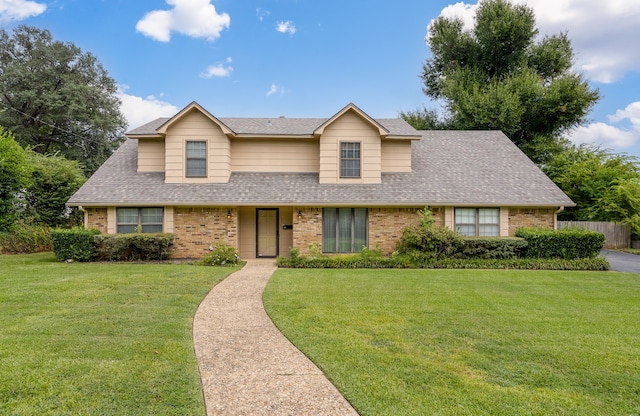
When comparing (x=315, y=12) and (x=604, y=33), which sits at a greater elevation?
(x=315, y=12)

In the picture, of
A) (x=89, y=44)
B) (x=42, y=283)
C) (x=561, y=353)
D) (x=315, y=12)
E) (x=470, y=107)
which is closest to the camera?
(x=561, y=353)

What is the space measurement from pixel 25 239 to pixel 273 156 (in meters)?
10.9

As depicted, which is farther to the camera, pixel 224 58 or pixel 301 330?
pixel 224 58

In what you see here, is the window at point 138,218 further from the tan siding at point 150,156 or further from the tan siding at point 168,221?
the tan siding at point 150,156

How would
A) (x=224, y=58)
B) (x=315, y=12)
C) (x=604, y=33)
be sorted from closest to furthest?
(x=604, y=33) < (x=315, y=12) < (x=224, y=58)

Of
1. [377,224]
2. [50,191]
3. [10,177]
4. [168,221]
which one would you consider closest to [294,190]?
[377,224]

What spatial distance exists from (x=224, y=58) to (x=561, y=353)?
1895 cm

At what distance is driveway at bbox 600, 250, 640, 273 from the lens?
12895 mm

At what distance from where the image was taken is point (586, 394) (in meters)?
3.72

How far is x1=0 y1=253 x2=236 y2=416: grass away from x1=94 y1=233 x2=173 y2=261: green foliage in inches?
130

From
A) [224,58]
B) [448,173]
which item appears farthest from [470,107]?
[224,58]

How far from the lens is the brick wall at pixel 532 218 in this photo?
46.6 feet

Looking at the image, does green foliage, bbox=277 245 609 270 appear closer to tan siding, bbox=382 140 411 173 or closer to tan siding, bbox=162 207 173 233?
tan siding, bbox=382 140 411 173

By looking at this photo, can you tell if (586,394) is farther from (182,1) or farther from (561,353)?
(182,1)
